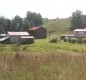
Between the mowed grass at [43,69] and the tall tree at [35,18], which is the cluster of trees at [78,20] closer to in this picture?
the tall tree at [35,18]

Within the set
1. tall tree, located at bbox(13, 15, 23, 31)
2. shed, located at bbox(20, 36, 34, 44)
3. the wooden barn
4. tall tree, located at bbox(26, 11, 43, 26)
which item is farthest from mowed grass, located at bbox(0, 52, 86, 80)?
tall tree, located at bbox(26, 11, 43, 26)

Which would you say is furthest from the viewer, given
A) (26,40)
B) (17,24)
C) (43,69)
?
(17,24)

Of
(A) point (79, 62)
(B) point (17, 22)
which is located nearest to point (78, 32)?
(B) point (17, 22)

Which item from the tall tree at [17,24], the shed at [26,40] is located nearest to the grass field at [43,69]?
the shed at [26,40]

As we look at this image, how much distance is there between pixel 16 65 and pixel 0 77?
117cm

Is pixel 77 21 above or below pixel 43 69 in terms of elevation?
below

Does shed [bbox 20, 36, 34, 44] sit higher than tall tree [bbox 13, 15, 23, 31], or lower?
lower

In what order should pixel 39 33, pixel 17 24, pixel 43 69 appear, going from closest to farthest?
pixel 43 69 → pixel 39 33 → pixel 17 24

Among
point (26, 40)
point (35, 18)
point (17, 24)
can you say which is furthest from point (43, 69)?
point (35, 18)

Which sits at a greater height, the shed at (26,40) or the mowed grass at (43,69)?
the mowed grass at (43,69)

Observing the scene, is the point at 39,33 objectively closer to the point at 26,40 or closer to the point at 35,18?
the point at 26,40

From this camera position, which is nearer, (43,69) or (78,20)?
(43,69)

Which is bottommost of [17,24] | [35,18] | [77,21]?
[17,24]

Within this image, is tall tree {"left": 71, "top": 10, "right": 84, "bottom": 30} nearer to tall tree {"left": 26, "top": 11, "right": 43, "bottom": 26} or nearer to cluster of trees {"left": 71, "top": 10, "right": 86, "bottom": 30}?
cluster of trees {"left": 71, "top": 10, "right": 86, "bottom": 30}
